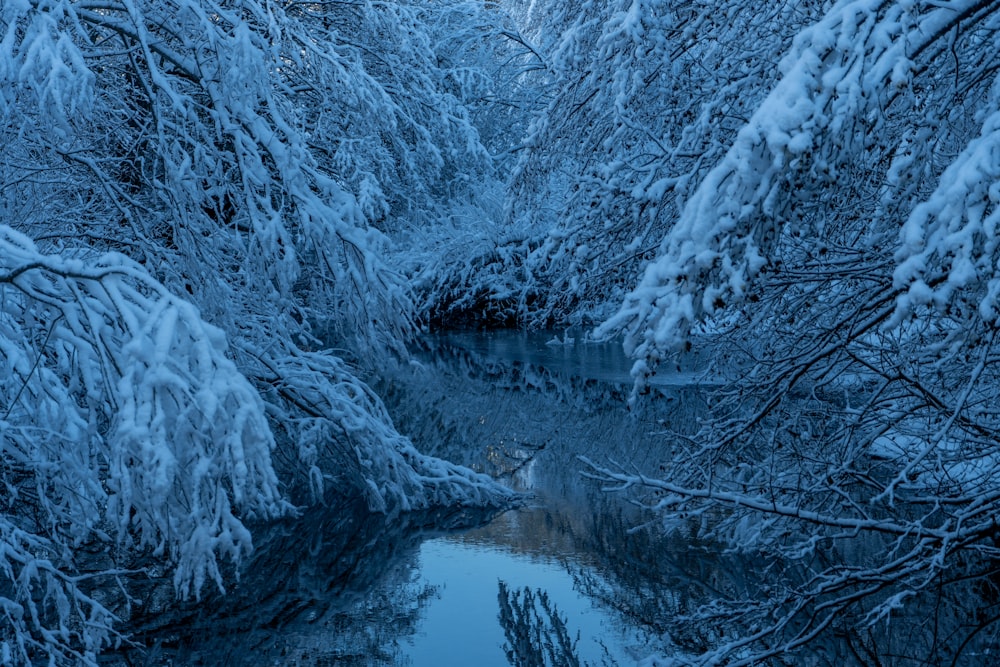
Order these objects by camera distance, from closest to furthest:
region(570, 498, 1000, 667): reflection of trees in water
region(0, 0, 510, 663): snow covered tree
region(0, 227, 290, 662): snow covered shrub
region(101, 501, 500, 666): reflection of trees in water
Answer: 1. region(0, 227, 290, 662): snow covered shrub
2. region(0, 0, 510, 663): snow covered tree
3. region(570, 498, 1000, 667): reflection of trees in water
4. region(101, 501, 500, 666): reflection of trees in water

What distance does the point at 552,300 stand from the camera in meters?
7.13

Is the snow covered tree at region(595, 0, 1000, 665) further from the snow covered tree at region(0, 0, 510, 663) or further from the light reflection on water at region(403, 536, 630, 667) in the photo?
the snow covered tree at region(0, 0, 510, 663)

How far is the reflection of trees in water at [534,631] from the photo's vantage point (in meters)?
6.75

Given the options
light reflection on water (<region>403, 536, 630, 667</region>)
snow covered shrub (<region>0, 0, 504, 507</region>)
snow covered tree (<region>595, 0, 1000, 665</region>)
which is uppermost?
snow covered shrub (<region>0, 0, 504, 507</region>)

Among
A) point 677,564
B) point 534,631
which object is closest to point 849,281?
point 534,631

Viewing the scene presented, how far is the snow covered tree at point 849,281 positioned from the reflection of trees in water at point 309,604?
6.97ft

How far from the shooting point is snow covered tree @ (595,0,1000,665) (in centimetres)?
339

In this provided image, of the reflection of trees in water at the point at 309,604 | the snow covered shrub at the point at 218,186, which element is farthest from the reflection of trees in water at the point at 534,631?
the snow covered shrub at the point at 218,186

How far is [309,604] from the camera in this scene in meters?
7.93

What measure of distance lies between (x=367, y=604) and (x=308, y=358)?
280cm

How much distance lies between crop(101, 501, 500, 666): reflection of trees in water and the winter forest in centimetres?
28

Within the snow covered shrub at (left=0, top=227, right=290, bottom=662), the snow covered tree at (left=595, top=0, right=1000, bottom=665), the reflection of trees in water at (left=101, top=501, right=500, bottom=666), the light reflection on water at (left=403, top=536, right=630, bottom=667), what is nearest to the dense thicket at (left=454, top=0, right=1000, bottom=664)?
the snow covered tree at (left=595, top=0, right=1000, bottom=665)

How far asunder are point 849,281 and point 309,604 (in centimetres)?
429

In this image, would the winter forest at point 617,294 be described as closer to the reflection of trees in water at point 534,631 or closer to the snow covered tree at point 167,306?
the snow covered tree at point 167,306
